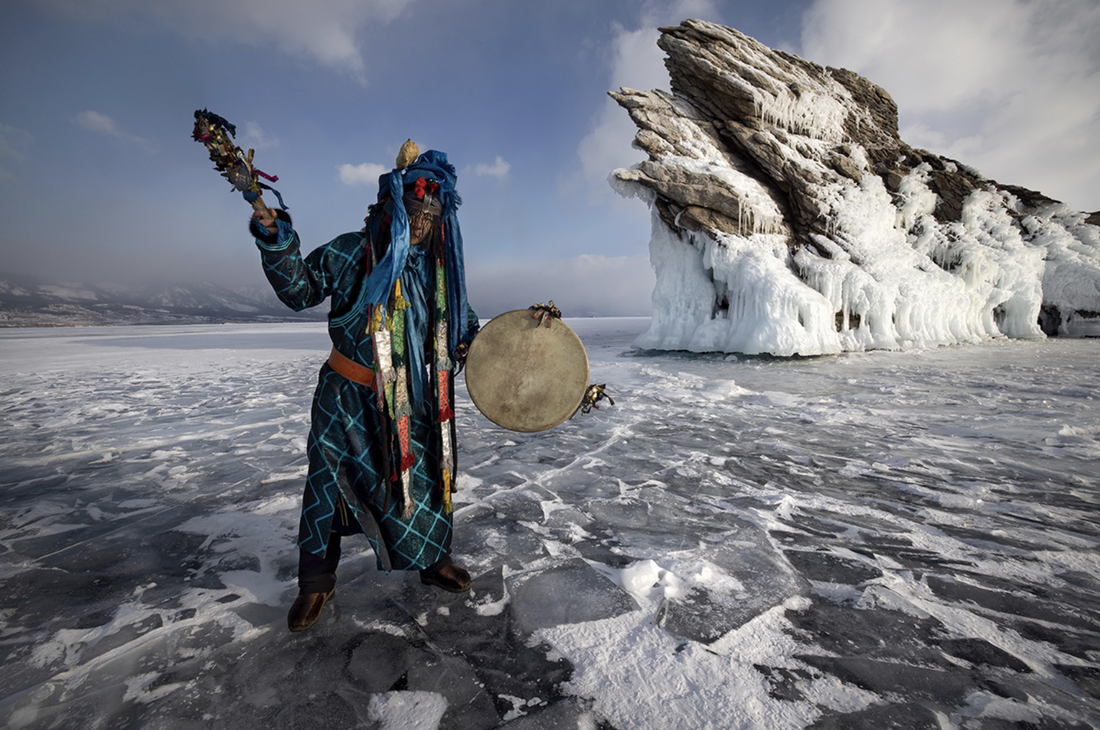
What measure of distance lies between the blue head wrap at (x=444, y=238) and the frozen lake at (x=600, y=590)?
124cm

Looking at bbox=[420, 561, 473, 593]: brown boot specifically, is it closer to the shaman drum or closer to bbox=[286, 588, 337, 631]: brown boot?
bbox=[286, 588, 337, 631]: brown boot

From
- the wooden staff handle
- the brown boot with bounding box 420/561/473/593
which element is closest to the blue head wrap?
the wooden staff handle

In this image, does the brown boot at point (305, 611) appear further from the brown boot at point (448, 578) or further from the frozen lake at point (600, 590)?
the brown boot at point (448, 578)

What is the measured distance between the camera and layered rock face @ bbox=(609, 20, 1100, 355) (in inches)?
457

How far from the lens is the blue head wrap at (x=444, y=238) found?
1.74 metres

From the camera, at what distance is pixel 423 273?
1.98 metres

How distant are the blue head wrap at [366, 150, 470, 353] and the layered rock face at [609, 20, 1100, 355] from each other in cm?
1027

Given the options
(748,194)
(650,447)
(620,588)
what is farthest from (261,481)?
(748,194)

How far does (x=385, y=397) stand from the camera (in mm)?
1788

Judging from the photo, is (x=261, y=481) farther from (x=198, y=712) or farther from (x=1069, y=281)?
(x=1069, y=281)

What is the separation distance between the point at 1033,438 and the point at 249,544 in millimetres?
6199

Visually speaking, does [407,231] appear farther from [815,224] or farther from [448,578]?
[815,224]

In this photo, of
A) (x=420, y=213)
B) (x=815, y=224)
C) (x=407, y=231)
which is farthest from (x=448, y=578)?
(x=815, y=224)

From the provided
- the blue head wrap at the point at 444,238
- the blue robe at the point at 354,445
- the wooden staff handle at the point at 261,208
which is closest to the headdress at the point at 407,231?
the blue head wrap at the point at 444,238
